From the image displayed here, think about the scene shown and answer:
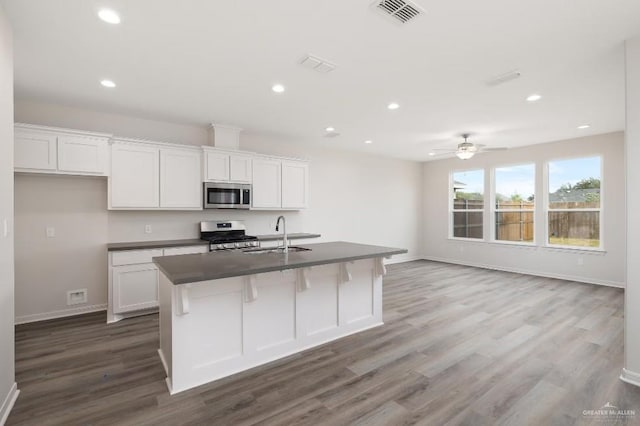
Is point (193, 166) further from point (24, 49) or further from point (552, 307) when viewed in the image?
point (552, 307)

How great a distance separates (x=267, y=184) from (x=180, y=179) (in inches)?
55.0

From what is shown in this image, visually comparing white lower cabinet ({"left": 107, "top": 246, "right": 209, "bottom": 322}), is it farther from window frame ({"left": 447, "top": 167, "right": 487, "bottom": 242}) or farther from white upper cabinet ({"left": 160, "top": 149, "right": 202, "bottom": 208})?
window frame ({"left": 447, "top": 167, "right": 487, "bottom": 242})

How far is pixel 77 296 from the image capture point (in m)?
4.05

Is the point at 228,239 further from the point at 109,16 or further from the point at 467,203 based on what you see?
the point at 467,203

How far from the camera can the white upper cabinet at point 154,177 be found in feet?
13.1

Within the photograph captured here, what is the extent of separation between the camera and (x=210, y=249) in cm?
443

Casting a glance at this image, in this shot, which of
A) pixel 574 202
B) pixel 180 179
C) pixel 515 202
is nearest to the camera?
pixel 180 179

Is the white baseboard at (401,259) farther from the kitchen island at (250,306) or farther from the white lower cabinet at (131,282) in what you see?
the white lower cabinet at (131,282)

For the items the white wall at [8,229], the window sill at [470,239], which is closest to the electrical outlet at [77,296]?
the white wall at [8,229]

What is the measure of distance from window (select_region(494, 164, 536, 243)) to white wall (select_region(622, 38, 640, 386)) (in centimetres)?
443

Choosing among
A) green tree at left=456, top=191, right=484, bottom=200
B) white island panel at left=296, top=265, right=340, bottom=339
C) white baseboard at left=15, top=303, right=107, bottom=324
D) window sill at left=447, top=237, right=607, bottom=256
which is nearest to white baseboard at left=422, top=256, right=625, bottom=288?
window sill at left=447, top=237, right=607, bottom=256

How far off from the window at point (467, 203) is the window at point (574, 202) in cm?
145

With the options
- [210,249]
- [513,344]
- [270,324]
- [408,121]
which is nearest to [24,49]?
[210,249]

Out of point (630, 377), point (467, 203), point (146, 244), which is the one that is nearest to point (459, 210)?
point (467, 203)
